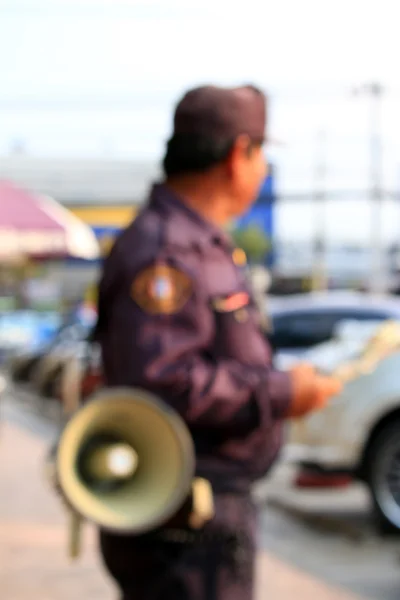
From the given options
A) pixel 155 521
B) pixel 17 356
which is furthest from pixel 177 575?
pixel 17 356

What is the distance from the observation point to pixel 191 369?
2754mm

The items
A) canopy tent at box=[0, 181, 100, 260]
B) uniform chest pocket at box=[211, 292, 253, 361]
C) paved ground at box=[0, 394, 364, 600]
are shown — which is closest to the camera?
uniform chest pocket at box=[211, 292, 253, 361]

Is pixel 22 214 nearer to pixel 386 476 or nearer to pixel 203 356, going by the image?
pixel 386 476

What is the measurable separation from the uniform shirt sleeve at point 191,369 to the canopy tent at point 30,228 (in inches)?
472

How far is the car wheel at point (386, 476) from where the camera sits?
9.04 m

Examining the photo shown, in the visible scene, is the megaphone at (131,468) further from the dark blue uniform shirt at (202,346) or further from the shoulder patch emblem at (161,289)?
the shoulder patch emblem at (161,289)

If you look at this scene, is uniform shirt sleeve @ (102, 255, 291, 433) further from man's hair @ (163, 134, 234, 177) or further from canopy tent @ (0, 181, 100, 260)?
canopy tent @ (0, 181, 100, 260)

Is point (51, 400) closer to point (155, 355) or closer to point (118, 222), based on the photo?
point (155, 355)

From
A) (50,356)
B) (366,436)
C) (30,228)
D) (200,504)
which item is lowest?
(50,356)

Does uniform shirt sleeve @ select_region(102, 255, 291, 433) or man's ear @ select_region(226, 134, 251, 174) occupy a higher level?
man's ear @ select_region(226, 134, 251, 174)

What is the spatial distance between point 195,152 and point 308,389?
55cm

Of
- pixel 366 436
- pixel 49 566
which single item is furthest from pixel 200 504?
pixel 366 436

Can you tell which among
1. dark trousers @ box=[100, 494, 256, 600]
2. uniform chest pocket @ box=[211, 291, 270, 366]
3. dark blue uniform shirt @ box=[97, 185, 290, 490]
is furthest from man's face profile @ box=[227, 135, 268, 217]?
dark trousers @ box=[100, 494, 256, 600]

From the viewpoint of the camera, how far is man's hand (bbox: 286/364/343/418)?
2797 mm
